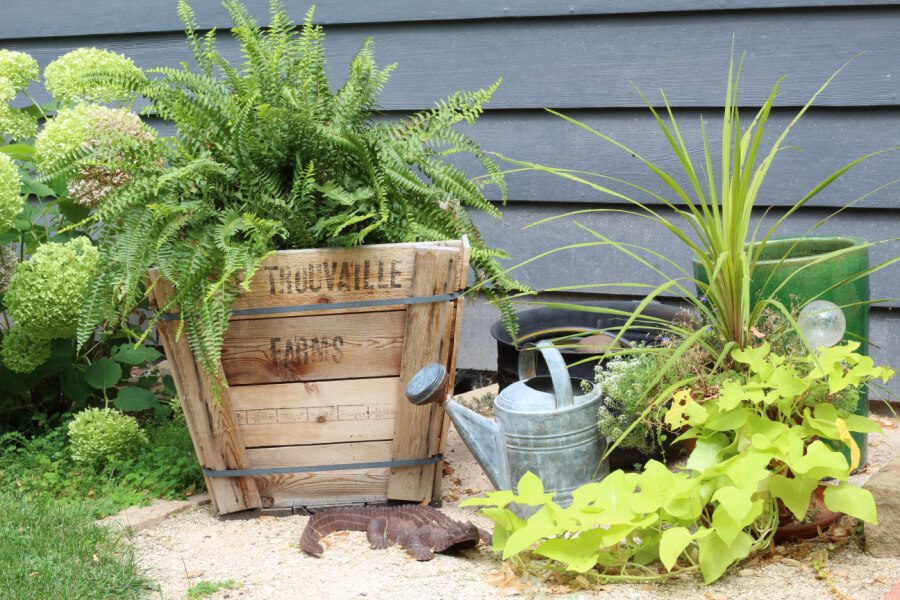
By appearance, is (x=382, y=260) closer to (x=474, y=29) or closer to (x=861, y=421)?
(x=861, y=421)

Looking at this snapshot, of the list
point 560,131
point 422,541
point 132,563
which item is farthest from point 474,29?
point 132,563

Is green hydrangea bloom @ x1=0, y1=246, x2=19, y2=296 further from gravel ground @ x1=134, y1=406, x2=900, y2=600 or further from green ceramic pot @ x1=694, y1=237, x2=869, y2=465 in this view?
green ceramic pot @ x1=694, y1=237, x2=869, y2=465

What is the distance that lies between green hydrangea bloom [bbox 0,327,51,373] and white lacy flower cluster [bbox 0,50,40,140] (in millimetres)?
649

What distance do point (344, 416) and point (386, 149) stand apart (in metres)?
0.68

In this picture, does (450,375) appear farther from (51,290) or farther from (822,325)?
(51,290)

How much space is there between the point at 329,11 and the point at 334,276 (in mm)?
1561

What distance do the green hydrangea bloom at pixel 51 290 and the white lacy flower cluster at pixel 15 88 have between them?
48 cm

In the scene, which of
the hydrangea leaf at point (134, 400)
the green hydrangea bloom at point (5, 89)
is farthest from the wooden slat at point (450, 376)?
the green hydrangea bloom at point (5, 89)

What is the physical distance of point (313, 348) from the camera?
2164 millimetres

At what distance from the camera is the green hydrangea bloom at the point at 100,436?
2.53 meters

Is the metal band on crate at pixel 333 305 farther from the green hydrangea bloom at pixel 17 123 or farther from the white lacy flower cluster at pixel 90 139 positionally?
the green hydrangea bloom at pixel 17 123

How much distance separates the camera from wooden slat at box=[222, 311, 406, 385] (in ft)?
7.03

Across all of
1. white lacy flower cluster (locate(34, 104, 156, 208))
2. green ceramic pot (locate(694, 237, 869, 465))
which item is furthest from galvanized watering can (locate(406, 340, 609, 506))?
white lacy flower cluster (locate(34, 104, 156, 208))

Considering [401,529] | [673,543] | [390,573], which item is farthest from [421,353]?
[673,543]
